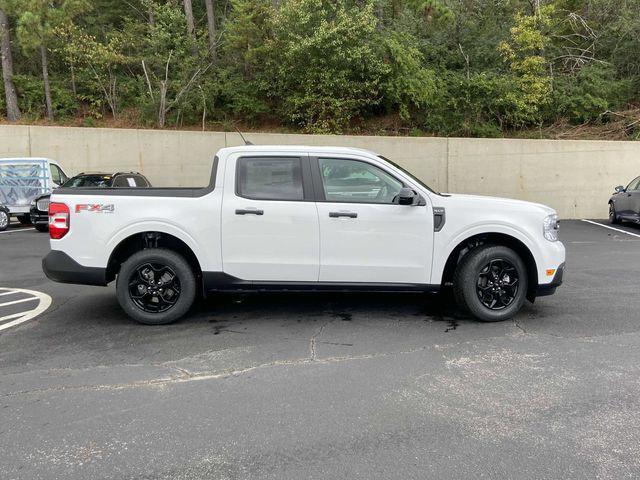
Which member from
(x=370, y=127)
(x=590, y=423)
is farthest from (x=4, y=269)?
(x=370, y=127)

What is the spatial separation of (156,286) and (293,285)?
4.83ft

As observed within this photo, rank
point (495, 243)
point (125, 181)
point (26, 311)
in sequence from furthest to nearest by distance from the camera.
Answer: point (125, 181), point (26, 311), point (495, 243)

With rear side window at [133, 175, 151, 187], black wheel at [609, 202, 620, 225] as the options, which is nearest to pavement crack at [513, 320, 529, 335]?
rear side window at [133, 175, 151, 187]

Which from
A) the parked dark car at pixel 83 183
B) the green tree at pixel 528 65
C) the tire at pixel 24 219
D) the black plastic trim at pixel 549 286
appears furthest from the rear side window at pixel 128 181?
the green tree at pixel 528 65

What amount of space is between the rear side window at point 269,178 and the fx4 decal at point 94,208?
4.42 feet

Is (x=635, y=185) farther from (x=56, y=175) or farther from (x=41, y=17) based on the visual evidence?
(x=41, y=17)

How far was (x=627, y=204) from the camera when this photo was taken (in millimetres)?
14836

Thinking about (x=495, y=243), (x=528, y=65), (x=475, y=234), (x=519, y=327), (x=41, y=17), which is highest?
(x=41, y=17)

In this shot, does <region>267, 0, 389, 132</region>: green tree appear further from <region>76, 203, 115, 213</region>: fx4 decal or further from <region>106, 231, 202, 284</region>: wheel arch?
<region>76, 203, 115, 213</region>: fx4 decal

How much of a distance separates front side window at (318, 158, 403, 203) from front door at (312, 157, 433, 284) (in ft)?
0.03

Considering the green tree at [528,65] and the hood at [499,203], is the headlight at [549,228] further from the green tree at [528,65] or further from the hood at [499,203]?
the green tree at [528,65]

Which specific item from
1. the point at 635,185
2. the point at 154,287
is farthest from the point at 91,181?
the point at 635,185

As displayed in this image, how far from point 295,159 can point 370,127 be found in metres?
15.0

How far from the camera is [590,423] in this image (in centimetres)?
356
